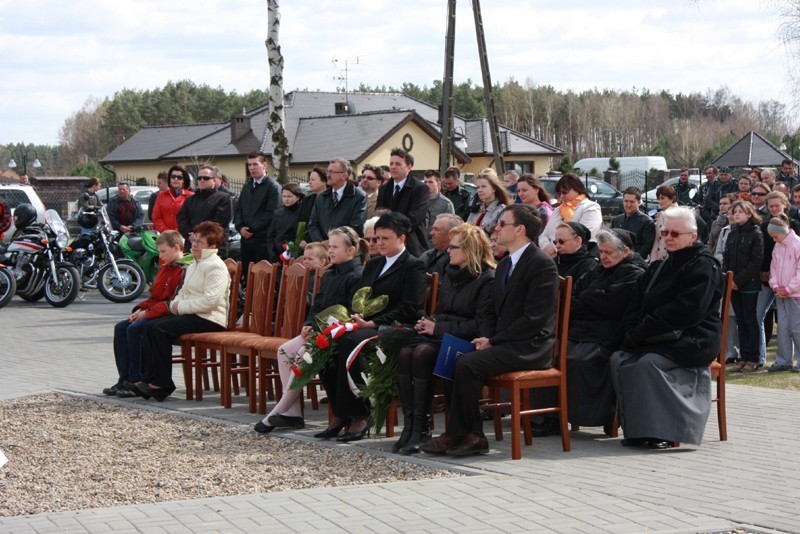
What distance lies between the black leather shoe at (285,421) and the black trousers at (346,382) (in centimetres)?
39

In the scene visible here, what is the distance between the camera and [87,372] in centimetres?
1258

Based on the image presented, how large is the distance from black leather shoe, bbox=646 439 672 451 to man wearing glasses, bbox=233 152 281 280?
22.5ft

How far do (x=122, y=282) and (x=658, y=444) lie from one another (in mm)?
13790

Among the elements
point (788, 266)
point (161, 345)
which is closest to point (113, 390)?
point (161, 345)

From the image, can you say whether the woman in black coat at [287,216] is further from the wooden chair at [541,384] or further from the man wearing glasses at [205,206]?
the wooden chair at [541,384]

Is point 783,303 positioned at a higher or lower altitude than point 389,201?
lower

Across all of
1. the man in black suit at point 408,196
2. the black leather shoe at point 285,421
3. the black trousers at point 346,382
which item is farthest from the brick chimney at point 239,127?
the black trousers at point 346,382

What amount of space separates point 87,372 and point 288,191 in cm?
309

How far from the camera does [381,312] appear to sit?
9070mm

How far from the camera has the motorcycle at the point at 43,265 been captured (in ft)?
65.3

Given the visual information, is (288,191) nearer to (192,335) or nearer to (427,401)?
(192,335)

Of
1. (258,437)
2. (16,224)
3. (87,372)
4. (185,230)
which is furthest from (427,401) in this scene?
(16,224)

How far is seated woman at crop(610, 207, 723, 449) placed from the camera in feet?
26.8

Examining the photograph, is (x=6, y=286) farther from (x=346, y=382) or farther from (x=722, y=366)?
(x=722, y=366)
